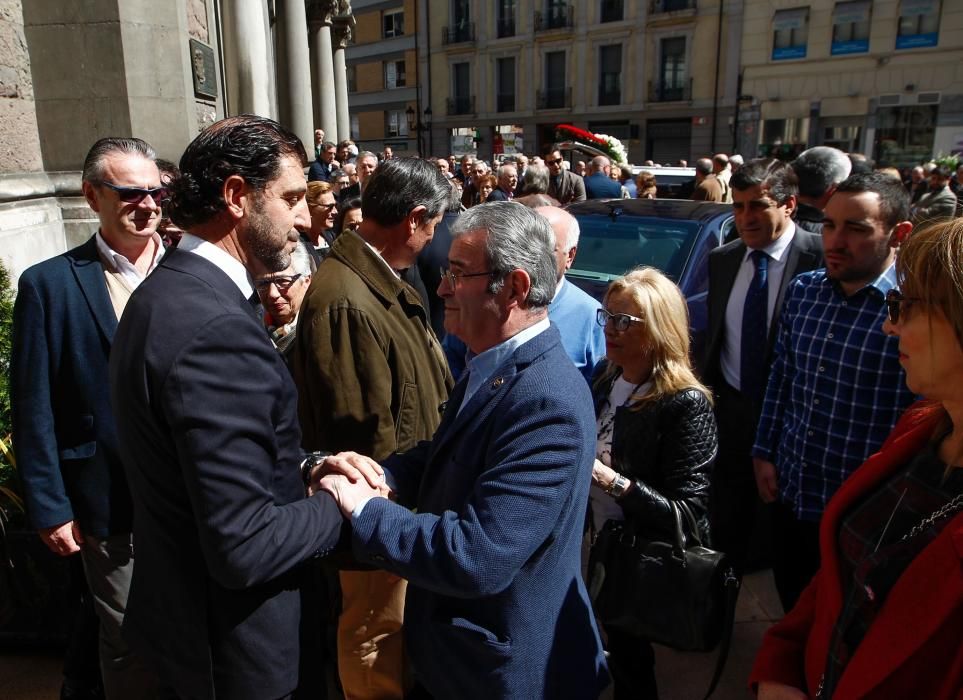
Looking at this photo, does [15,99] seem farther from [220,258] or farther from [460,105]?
[460,105]

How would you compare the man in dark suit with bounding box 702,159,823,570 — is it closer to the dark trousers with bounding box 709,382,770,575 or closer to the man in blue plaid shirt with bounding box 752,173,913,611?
the dark trousers with bounding box 709,382,770,575

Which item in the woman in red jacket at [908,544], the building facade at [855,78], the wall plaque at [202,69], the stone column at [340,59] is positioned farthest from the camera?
the building facade at [855,78]

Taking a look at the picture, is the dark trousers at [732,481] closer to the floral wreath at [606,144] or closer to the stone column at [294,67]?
the stone column at [294,67]

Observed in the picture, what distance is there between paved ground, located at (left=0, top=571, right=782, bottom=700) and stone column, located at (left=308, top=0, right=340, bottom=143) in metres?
13.1

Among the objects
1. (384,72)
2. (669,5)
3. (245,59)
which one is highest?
(669,5)

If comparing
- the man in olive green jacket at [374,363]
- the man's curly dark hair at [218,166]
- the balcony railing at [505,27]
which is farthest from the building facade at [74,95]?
the balcony railing at [505,27]

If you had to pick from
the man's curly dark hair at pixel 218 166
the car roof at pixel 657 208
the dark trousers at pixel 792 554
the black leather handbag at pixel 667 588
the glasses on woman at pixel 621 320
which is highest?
the man's curly dark hair at pixel 218 166

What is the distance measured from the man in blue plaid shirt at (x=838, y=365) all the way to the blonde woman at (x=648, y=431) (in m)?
0.47

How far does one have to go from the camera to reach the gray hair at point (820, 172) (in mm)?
4887

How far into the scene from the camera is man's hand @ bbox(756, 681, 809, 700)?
158cm

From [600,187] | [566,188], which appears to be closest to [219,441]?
[566,188]

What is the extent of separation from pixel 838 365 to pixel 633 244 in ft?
9.31

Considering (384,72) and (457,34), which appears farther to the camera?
(384,72)

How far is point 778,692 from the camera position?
161 cm
